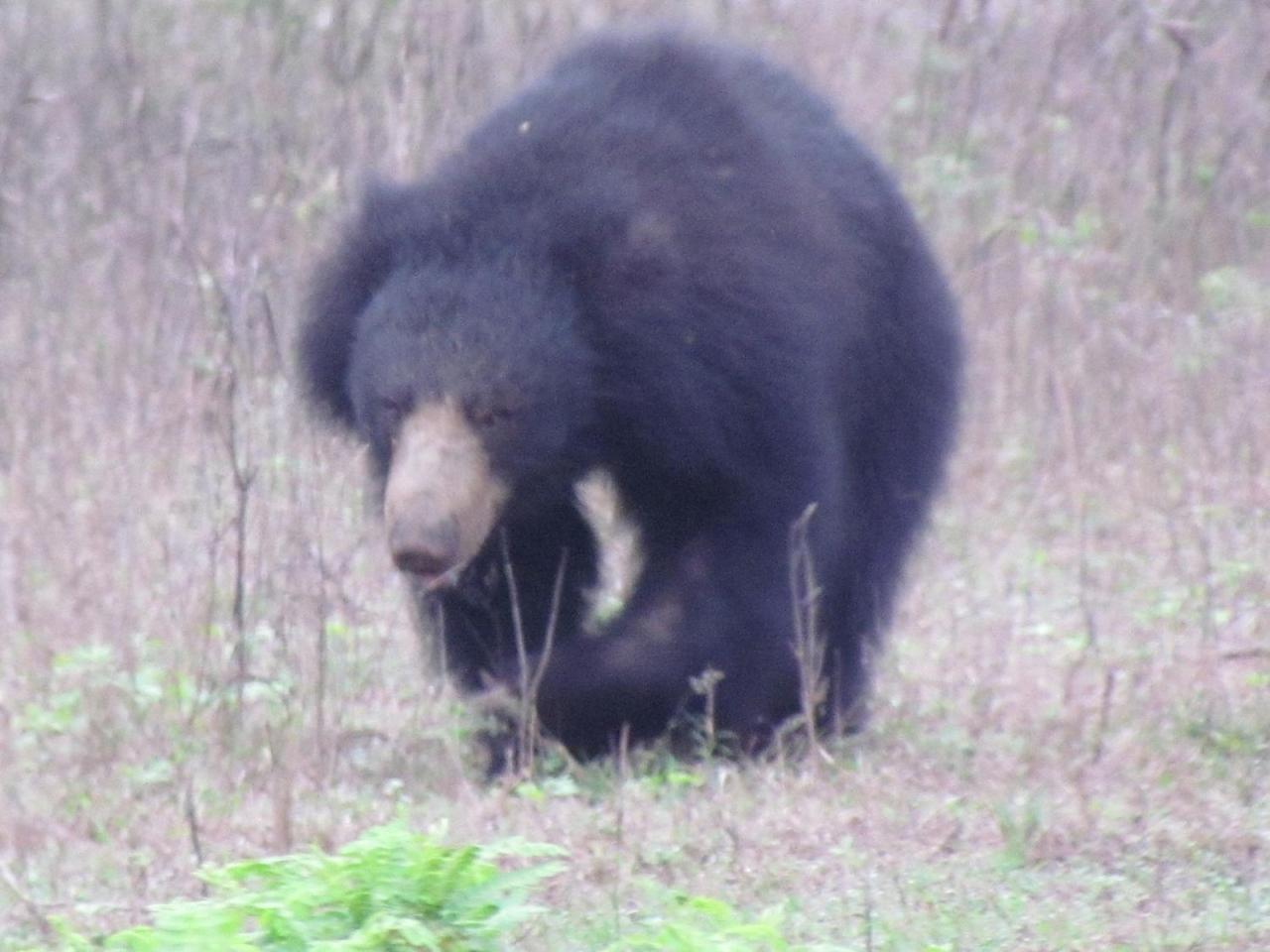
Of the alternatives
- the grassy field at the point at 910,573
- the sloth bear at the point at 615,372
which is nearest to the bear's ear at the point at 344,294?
the sloth bear at the point at 615,372

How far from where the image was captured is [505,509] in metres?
5.10

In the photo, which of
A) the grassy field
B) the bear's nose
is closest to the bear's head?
the bear's nose

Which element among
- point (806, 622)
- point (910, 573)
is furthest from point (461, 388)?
point (910, 573)

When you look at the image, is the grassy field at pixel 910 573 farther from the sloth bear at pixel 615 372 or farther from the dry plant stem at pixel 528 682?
the sloth bear at pixel 615 372

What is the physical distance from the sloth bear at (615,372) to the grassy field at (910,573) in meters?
0.25

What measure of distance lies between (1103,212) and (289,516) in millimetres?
4139

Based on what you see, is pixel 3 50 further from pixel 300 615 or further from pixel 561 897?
pixel 561 897

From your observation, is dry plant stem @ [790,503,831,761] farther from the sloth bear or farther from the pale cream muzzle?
the pale cream muzzle

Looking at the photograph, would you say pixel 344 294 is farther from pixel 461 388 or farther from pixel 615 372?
pixel 615 372

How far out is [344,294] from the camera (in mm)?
5301

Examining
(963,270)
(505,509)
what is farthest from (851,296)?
(963,270)

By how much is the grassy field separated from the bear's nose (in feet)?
0.94

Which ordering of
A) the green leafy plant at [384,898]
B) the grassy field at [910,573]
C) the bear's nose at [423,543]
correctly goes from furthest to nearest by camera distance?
the bear's nose at [423,543] → the grassy field at [910,573] → the green leafy plant at [384,898]

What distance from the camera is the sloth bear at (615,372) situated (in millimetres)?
4938
